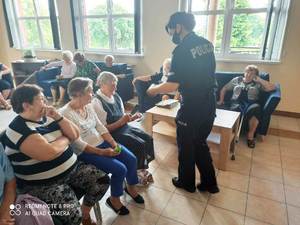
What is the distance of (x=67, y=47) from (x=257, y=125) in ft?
15.4

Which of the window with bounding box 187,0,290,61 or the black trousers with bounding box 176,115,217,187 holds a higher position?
the window with bounding box 187,0,290,61

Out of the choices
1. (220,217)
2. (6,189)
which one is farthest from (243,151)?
(6,189)

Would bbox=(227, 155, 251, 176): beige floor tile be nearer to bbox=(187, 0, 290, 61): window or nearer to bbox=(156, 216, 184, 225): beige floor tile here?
bbox=(156, 216, 184, 225): beige floor tile

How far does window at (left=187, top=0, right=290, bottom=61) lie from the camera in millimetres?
3635

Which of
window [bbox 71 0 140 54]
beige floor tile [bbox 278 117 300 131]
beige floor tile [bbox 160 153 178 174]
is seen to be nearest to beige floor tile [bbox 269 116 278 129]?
beige floor tile [bbox 278 117 300 131]

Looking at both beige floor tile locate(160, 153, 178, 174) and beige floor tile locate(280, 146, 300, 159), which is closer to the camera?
beige floor tile locate(160, 153, 178, 174)

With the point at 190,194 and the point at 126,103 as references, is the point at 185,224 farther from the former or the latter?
the point at 126,103

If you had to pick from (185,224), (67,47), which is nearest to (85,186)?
(185,224)

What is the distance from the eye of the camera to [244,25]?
12.8 ft

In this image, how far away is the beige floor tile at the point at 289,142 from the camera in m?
2.88

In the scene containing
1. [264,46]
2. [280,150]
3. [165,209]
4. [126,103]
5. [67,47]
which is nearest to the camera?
[165,209]

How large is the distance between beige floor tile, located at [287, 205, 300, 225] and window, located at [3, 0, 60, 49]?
566 cm

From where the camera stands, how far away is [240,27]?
395 centimetres

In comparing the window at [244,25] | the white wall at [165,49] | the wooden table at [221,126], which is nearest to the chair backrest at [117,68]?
the white wall at [165,49]
